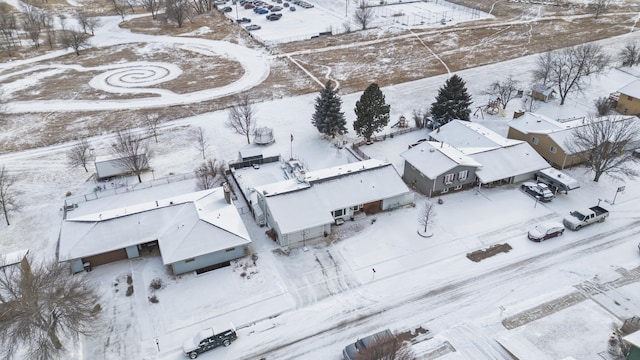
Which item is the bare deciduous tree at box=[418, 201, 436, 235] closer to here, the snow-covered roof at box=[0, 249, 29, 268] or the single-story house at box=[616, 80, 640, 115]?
the snow-covered roof at box=[0, 249, 29, 268]

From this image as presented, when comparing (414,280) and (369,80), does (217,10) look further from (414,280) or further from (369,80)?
(414,280)

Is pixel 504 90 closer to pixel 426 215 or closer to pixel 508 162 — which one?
pixel 508 162

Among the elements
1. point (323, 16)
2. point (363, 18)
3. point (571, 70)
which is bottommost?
point (571, 70)

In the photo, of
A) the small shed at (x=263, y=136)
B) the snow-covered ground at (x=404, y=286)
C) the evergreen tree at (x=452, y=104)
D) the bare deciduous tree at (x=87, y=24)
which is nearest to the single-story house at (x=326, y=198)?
the snow-covered ground at (x=404, y=286)

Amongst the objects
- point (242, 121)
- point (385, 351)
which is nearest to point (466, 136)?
point (242, 121)

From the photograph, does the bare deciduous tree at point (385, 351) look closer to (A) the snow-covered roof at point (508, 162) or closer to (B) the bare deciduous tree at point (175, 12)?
(A) the snow-covered roof at point (508, 162)

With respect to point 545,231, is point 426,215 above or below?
above

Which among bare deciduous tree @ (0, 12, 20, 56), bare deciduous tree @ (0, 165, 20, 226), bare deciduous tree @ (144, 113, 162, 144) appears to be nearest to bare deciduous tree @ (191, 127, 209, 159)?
bare deciduous tree @ (144, 113, 162, 144)
